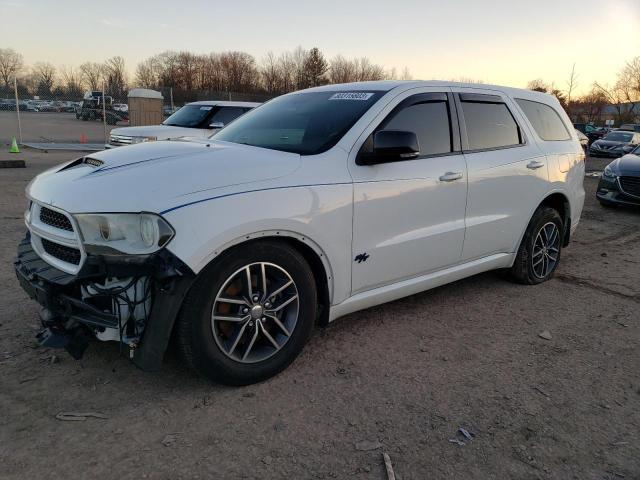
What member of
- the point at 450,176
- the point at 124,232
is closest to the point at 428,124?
the point at 450,176

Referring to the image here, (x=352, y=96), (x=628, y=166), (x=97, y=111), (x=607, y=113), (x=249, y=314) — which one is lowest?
(x=249, y=314)

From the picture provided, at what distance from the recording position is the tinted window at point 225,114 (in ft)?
36.4

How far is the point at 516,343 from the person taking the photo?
3.79 metres

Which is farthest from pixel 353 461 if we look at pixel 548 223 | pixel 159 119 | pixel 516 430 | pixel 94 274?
pixel 159 119

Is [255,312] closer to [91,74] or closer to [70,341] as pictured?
[70,341]

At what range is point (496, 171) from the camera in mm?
4324

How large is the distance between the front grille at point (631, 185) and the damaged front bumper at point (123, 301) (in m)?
9.65


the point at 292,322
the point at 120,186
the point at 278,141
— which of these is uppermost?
the point at 278,141

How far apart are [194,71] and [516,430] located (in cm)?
8845

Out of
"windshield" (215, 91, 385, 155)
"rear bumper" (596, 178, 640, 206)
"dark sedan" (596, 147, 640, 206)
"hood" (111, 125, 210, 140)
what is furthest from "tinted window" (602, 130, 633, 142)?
"windshield" (215, 91, 385, 155)

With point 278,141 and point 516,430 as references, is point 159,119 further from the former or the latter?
point 516,430

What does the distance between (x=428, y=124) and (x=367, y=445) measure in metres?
2.40

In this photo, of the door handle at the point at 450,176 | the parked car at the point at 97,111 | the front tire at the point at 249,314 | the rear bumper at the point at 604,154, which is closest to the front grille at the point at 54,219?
the front tire at the point at 249,314

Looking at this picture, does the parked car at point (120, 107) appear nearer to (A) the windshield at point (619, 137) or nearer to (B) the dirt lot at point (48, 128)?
(B) the dirt lot at point (48, 128)
